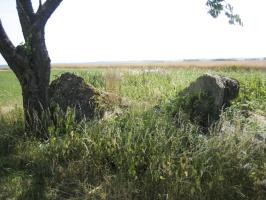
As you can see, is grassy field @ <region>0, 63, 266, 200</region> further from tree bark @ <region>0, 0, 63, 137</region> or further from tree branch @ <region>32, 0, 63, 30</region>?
tree branch @ <region>32, 0, 63, 30</region>

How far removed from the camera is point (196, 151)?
20.4 feet

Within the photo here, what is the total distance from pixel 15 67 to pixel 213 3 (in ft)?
14.9

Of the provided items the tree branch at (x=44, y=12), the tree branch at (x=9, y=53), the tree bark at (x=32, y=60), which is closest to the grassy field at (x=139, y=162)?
the tree bark at (x=32, y=60)

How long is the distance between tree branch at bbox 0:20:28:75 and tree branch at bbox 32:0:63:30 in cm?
66

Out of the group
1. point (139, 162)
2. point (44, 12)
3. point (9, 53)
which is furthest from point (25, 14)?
point (139, 162)

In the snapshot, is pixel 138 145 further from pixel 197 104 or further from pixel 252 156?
pixel 197 104

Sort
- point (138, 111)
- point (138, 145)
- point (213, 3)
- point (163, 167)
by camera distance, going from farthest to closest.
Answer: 1. point (213, 3)
2. point (138, 111)
3. point (138, 145)
4. point (163, 167)

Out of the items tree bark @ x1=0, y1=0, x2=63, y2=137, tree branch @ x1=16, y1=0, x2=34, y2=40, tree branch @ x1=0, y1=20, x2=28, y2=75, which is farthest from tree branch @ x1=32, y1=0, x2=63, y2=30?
tree branch @ x1=0, y1=20, x2=28, y2=75

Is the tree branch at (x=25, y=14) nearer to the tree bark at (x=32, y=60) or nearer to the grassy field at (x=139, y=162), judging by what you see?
the tree bark at (x=32, y=60)

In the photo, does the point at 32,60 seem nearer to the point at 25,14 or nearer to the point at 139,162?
the point at 25,14

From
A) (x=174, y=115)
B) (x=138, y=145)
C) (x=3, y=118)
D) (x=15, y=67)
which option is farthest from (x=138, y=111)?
(x=3, y=118)

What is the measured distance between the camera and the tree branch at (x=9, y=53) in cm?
789

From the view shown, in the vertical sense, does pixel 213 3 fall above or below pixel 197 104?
above

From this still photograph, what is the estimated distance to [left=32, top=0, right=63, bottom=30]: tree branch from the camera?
8130mm
